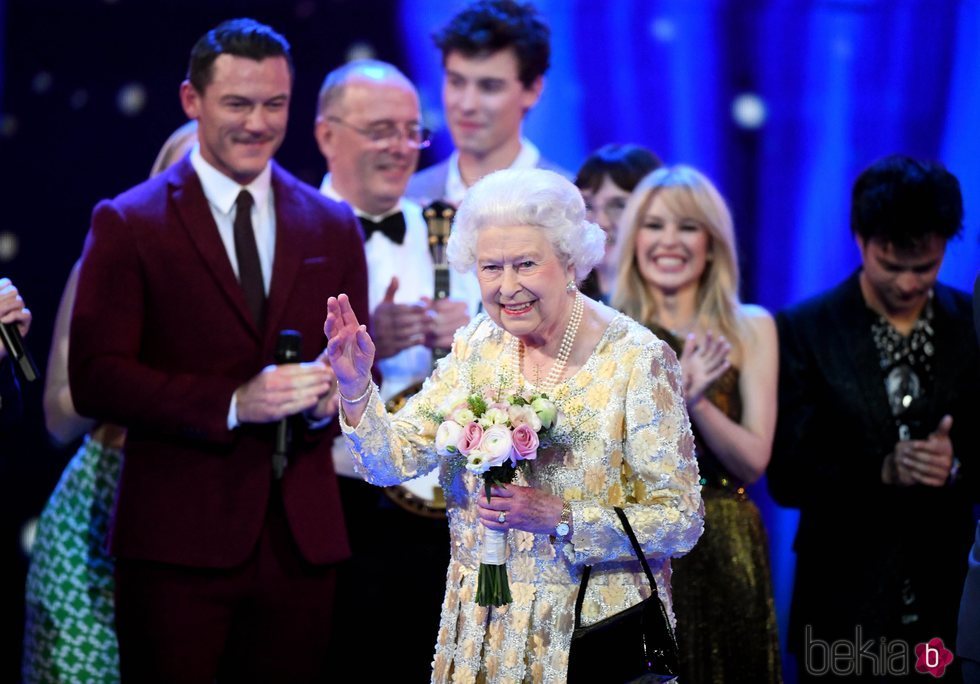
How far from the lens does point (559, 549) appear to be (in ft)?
9.59

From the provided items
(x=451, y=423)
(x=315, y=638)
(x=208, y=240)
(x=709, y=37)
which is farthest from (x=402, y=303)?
(x=709, y=37)

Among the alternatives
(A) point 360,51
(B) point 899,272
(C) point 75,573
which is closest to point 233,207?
(C) point 75,573

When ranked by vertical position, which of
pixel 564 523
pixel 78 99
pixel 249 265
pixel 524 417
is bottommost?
pixel 564 523

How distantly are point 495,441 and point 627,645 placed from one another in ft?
1.78

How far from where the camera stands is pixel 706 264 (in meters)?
4.29

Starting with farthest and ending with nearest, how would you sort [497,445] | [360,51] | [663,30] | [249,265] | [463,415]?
1. [663,30]
2. [360,51]
3. [249,265]
4. [463,415]
5. [497,445]

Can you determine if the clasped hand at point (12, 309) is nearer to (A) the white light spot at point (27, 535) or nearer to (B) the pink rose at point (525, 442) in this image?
(B) the pink rose at point (525, 442)

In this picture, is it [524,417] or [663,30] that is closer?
[524,417]

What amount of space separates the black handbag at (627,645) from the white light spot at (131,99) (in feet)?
9.63

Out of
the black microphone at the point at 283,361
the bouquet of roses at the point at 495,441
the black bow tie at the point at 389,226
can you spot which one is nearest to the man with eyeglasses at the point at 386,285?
the black bow tie at the point at 389,226

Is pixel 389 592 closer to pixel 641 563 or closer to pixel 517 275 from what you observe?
pixel 641 563

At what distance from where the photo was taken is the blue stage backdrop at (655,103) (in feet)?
16.1

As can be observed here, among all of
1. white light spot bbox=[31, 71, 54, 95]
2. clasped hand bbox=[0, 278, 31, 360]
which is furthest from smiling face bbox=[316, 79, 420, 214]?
clasped hand bbox=[0, 278, 31, 360]

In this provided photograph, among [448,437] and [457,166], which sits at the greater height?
[457,166]
